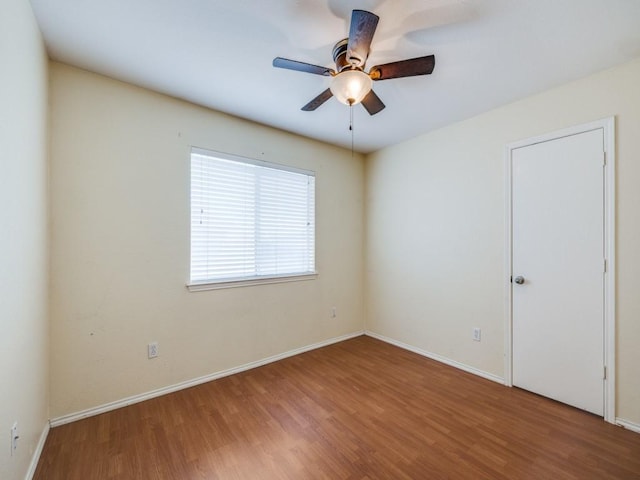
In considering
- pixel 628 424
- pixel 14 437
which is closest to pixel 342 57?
pixel 14 437

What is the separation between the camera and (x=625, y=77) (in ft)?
6.33

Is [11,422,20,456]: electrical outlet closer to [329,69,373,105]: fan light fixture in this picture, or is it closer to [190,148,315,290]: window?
[190,148,315,290]: window

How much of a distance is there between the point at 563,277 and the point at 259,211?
9.07ft

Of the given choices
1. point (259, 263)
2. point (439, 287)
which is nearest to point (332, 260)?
point (259, 263)

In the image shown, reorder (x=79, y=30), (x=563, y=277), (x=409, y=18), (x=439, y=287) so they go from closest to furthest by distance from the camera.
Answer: (x=409, y=18) → (x=79, y=30) → (x=563, y=277) → (x=439, y=287)

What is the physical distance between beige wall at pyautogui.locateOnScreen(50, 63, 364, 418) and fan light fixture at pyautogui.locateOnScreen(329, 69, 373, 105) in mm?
1508

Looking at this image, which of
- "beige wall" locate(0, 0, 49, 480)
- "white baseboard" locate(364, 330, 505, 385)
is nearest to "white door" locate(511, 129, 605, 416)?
"white baseboard" locate(364, 330, 505, 385)

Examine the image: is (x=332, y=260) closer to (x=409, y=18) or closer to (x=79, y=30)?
(x=409, y=18)

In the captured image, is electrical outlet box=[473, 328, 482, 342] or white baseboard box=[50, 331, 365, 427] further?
electrical outlet box=[473, 328, 482, 342]

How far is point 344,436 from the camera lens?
1.84 metres

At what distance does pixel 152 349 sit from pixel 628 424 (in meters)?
3.56

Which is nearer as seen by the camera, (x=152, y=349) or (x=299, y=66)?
(x=299, y=66)

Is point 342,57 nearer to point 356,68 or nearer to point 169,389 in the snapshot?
point 356,68

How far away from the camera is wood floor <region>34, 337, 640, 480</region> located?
5.14ft
